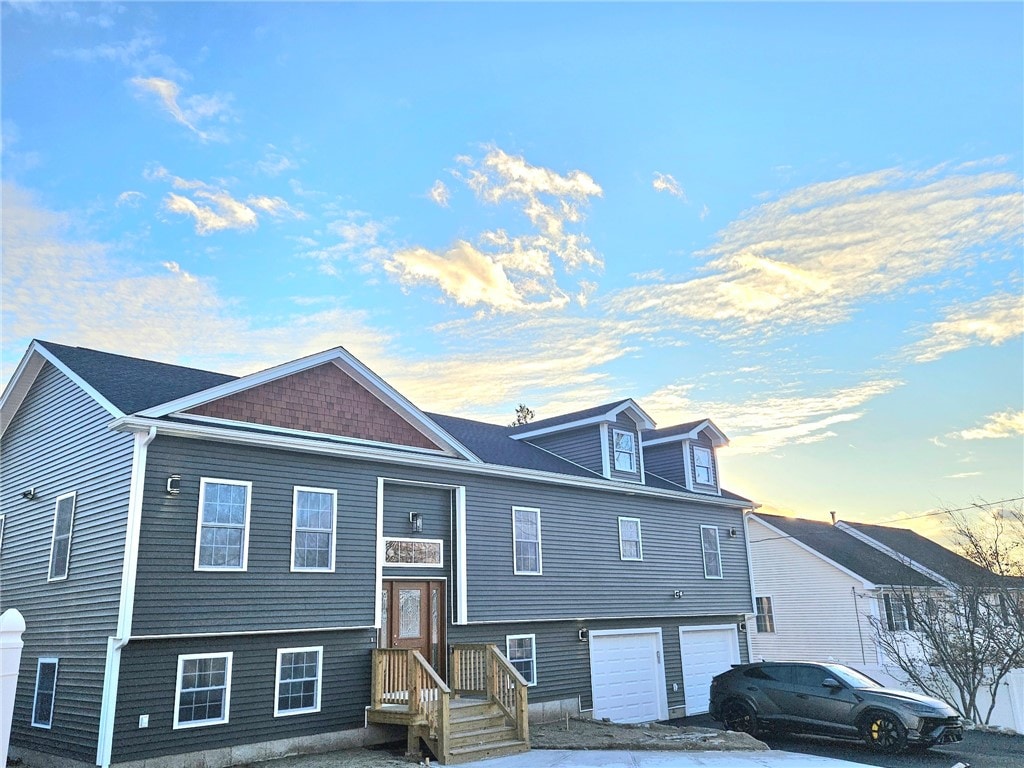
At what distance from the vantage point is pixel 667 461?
2236 cm

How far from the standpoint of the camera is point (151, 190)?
48.4 feet

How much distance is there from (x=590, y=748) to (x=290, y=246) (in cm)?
1122

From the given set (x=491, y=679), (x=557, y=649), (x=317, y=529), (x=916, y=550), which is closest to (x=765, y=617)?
(x=916, y=550)

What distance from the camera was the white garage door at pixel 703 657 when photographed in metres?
20.0

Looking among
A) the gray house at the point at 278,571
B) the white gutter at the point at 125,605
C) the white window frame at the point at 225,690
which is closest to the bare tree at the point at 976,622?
the gray house at the point at 278,571

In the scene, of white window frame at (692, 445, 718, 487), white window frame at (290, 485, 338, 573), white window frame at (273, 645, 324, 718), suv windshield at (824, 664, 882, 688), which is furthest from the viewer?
white window frame at (692, 445, 718, 487)

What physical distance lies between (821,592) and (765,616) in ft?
8.03

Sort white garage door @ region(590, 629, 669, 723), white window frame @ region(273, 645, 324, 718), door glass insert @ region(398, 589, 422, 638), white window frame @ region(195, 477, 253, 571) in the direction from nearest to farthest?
1. white window frame @ region(195, 477, 253, 571)
2. white window frame @ region(273, 645, 324, 718)
3. door glass insert @ region(398, 589, 422, 638)
4. white garage door @ region(590, 629, 669, 723)

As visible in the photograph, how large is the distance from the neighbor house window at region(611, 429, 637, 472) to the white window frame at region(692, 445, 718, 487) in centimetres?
249

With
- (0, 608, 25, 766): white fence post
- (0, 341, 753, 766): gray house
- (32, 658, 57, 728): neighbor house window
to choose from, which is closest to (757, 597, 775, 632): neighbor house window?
(0, 341, 753, 766): gray house

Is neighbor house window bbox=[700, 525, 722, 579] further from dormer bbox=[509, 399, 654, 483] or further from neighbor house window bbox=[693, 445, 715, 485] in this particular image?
dormer bbox=[509, 399, 654, 483]

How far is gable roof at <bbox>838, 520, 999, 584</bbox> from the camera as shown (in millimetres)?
26453

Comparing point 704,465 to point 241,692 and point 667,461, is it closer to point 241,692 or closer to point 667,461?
point 667,461

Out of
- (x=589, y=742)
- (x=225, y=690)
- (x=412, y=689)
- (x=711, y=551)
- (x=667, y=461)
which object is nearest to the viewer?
(x=225, y=690)
